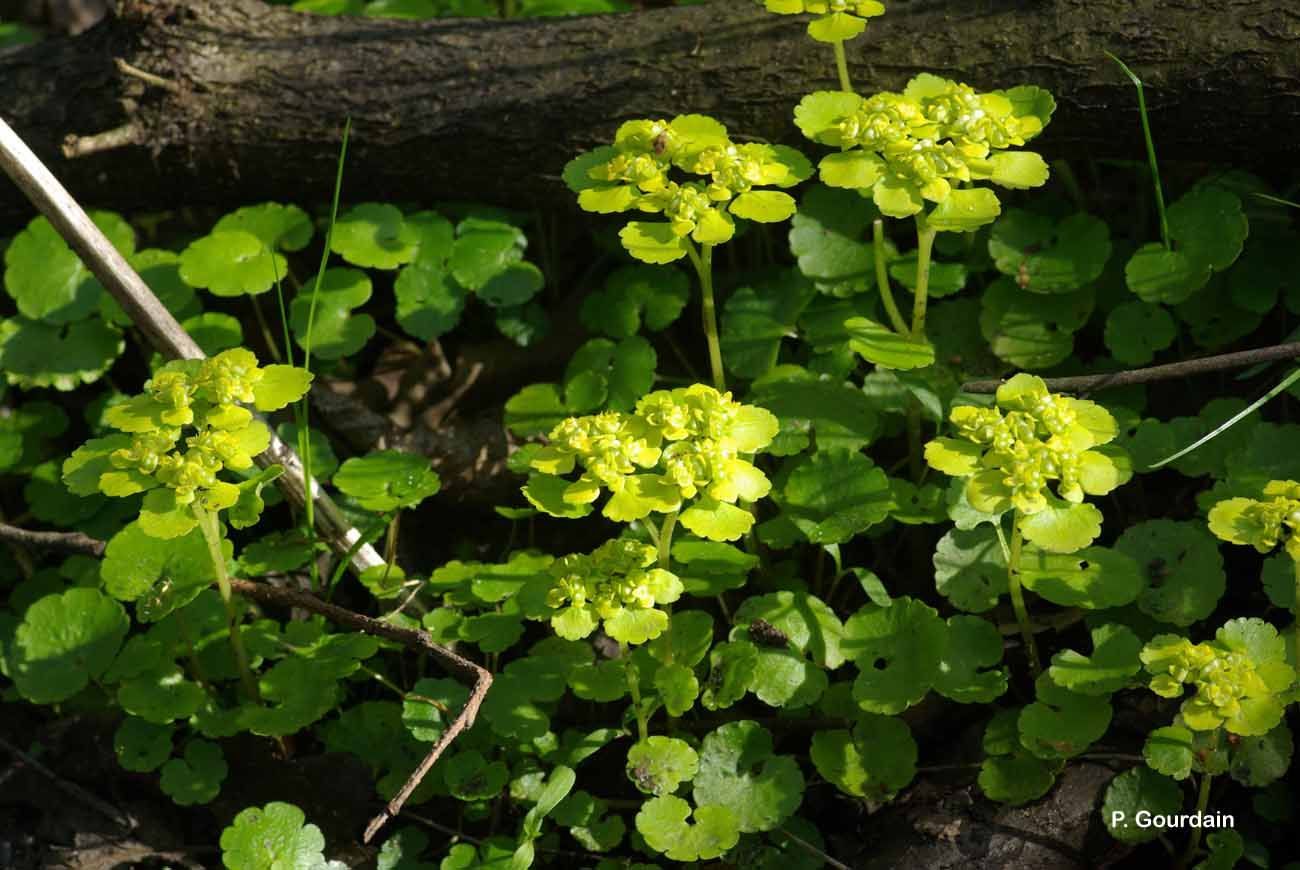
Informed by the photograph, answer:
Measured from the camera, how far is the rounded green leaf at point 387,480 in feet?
7.82

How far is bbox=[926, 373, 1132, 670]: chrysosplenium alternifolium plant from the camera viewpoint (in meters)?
1.78

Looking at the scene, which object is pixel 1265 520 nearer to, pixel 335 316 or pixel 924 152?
pixel 924 152

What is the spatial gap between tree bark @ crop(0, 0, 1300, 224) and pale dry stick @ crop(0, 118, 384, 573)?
21.4 inches

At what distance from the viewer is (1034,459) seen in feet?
5.83

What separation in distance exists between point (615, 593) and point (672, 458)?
218 millimetres

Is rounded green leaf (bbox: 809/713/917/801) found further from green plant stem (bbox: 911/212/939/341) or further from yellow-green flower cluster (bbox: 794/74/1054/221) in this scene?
yellow-green flower cluster (bbox: 794/74/1054/221)

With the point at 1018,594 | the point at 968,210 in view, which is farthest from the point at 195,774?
the point at 968,210

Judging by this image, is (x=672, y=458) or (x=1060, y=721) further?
(x=1060, y=721)

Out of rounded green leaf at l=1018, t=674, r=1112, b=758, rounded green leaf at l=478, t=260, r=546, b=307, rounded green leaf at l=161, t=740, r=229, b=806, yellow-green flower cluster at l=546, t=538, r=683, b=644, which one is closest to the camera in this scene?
yellow-green flower cluster at l=546, t=538, r=683, b=644

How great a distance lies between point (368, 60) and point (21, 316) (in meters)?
0.97

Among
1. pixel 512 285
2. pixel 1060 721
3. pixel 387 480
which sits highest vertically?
pixel 512 285

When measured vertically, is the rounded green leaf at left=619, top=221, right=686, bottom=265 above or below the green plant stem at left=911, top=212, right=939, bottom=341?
above

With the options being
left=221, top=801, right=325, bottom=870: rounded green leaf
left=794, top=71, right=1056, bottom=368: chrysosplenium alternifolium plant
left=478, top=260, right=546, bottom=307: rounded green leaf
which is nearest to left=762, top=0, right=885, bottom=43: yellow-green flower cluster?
left=794, top=71, right=1056, bottom=368: chrysosplenium alternifolium plant

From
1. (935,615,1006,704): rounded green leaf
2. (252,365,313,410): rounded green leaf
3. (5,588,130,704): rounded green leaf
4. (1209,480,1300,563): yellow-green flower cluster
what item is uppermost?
(252,365,313,410): rounded green leaf
